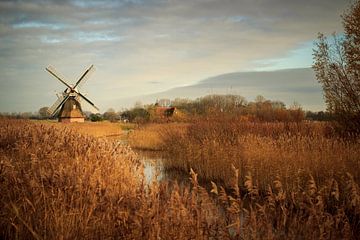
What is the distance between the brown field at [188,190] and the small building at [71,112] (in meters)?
33.5

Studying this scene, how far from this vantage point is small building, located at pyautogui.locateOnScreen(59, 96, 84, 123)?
48.4 meters

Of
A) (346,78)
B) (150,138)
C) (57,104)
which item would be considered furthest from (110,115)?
(346,78)

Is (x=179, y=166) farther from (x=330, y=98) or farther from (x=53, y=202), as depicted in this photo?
(x=53, y=202)

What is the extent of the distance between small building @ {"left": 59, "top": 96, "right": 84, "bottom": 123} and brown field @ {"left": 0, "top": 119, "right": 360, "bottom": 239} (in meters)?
33.5

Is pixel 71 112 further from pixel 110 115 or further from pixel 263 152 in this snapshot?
pixel 110 115

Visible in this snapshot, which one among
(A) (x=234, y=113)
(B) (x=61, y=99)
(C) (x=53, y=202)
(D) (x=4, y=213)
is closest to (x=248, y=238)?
(C) (x=53, y=202)

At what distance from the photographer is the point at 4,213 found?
572 centimetres

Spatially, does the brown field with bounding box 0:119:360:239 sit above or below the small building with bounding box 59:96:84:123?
below

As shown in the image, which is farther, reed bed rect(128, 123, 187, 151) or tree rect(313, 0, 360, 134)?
reed bed rect(128, 123, 187, 151)

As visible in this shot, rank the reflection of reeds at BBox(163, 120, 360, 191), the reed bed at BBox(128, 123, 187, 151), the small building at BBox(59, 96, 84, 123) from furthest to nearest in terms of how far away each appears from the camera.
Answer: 1. the small building at BBox(59, 96, 84, 123)
2. the reed bed at BBox(128, 123, 187, 151)
3. the reflection of reeds at BBox(163, 120, 360, 191)

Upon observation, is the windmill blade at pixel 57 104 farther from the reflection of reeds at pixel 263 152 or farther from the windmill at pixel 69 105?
the reflection of reeds at pixel 263 152

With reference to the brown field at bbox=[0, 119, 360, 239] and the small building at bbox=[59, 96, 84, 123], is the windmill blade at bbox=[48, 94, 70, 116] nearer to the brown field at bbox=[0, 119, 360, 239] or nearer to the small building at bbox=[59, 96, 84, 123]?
the small building at bbox=[59, 96, 84, 123]

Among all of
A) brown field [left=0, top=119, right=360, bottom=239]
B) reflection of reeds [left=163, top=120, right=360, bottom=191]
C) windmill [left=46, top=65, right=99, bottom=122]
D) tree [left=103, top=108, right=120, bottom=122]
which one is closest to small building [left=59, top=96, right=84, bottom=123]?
windmill [left=46, top=65, right=99, bottom=122]

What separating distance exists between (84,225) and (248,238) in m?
2.29
